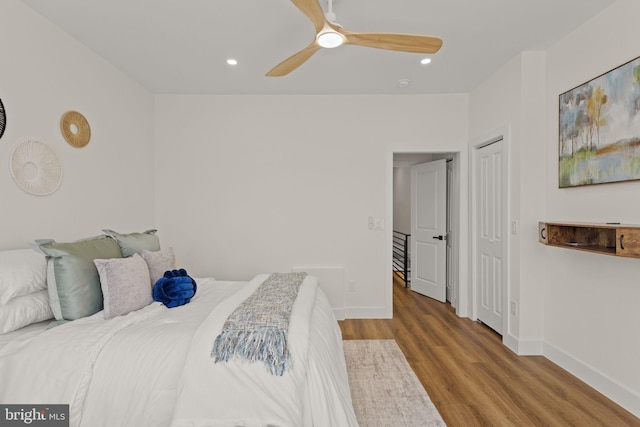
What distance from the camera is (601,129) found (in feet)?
6.94

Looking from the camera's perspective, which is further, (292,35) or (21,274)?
(292,35)

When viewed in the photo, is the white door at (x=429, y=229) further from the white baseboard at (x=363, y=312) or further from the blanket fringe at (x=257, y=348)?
the blanket fringe at (x=257, y=348)

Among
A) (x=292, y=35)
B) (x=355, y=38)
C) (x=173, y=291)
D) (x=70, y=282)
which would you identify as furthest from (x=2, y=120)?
(x=355, y=38)

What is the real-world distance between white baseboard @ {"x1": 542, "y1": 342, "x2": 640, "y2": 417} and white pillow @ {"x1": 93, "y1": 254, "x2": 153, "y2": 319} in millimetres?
3200

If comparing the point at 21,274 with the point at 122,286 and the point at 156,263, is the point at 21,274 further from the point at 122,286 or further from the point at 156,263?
the point at 156,263

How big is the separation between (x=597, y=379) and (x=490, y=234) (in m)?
1.46

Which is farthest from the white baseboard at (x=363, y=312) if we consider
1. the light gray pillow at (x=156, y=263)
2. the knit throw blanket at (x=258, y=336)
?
the light gray pillow at (x=156, y=263)

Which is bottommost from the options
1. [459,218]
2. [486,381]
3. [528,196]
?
[486,381]

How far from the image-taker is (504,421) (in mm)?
1818

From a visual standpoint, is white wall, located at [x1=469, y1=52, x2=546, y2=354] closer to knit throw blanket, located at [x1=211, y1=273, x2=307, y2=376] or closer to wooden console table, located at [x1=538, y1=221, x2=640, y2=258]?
wooden console table, located at [x1=538, y1=221, x2=640, y2=258]

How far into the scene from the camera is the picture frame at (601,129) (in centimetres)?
191

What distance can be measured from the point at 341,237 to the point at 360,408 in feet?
6.54

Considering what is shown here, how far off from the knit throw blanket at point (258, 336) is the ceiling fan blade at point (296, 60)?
5.25 feet

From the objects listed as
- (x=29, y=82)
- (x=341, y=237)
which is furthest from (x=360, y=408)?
(x=29, y=82)
